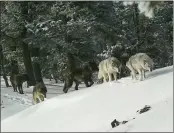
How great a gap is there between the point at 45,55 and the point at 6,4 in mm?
5502

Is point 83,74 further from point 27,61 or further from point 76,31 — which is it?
point 27,61

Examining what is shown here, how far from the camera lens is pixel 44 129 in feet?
31.8

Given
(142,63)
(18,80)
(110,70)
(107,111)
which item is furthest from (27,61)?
(107,111)

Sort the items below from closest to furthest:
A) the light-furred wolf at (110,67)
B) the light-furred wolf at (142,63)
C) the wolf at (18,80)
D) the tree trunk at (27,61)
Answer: the light-furred wolf at (142,63), the light-furred wolf at (110,67), the wolf at (18,80), the tree trunk at (27,61)

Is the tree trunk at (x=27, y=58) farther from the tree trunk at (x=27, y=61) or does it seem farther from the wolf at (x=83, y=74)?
the wolf at (x=83, y=74)

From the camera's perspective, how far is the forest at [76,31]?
22516 mm

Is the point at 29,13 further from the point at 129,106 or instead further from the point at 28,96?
the point at 129,106

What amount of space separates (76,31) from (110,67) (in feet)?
29.8

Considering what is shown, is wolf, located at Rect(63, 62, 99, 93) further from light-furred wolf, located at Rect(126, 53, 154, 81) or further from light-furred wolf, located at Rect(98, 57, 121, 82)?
light-furred wolf, located at Rect(126, 53, 154, 81)

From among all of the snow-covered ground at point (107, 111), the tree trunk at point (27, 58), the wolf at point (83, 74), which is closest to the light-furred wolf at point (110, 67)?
the snow-covered ground at point (107, 111)

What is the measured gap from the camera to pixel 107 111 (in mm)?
9516

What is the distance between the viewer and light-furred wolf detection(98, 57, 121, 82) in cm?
1362

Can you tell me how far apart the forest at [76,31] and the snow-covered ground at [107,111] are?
8.83 metres

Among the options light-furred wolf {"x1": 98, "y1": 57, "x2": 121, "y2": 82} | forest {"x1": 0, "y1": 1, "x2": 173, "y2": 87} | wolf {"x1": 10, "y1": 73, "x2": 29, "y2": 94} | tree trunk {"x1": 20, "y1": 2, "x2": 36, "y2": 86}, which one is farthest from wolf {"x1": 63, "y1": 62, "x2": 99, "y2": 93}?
tree trunk {"x1": 20, "y1": 2, "x2": 36, "y2": 86}
